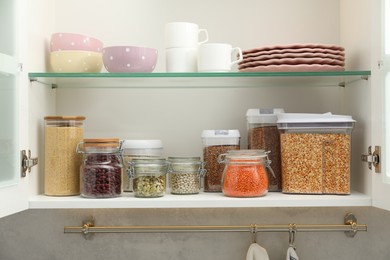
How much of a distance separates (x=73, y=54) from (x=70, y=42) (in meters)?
0.04

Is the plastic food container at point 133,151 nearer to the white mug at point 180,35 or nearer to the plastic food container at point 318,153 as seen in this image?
the white mug at point 180,35

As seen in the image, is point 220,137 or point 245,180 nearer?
point 245,180

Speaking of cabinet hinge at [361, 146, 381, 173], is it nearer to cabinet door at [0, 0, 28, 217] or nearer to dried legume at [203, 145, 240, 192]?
dried legume at [203, 145, 240, 192]

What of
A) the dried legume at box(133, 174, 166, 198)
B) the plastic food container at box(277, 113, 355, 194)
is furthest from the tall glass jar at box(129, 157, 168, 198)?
the plastic food container at box(277, 113, 355, 194)

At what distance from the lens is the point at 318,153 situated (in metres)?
1.49

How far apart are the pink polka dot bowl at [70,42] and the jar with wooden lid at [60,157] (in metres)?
0.20

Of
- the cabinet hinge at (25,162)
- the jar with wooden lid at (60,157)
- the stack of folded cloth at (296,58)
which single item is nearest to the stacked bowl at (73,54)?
the jar with wooden lid at (60,157)

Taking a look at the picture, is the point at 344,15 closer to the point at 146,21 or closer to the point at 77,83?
the point at 146,21

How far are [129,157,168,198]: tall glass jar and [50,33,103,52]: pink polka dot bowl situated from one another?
36 centimetres

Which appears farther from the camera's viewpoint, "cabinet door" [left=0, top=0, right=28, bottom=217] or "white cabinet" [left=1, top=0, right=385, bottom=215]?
"white cabinet" [left=1, top=0, right=385, bottom=215]

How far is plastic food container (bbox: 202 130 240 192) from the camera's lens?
5.15 feet

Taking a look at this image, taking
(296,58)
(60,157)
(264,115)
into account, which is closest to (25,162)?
(60,157)

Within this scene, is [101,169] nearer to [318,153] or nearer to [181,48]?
[181,48]

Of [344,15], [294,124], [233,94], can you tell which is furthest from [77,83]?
[344,15]
